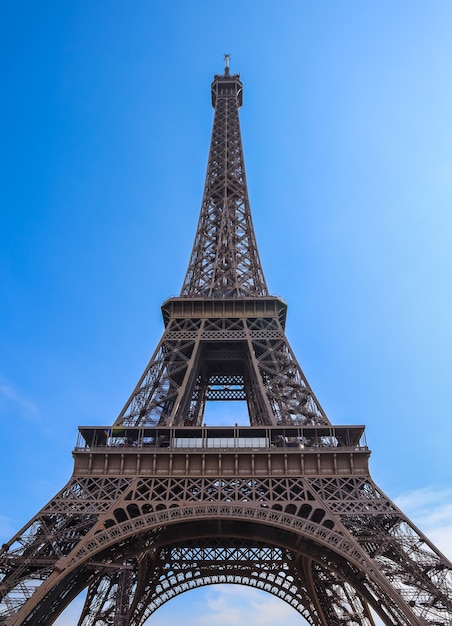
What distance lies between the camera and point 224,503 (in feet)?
76.7

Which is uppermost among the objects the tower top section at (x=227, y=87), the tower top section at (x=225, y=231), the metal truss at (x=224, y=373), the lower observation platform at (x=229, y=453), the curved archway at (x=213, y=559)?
the tower top section at (x=227, y=87)

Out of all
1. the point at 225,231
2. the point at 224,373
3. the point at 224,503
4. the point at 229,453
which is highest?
the point at 225,231

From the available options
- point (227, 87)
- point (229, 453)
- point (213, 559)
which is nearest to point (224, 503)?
point (229, 453)

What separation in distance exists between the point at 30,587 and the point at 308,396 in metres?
15.4

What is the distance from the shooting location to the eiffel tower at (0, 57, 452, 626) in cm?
2177

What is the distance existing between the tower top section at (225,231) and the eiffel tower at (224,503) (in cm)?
22

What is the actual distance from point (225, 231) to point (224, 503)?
22300mm

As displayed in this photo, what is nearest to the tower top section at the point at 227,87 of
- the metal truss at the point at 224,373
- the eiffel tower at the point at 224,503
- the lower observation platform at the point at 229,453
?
the eiffel tower at the point at 224,503

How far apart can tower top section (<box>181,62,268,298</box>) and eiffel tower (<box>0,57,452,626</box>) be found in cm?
22

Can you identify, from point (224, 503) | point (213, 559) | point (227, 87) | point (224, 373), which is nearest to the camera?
point (224, 503)

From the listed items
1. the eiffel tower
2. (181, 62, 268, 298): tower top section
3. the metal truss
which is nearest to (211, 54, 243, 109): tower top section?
(181, 62, 268, 298): tower top section

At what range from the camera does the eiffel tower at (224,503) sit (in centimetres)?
2177

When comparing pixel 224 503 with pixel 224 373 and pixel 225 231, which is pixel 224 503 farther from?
pixel 225 231

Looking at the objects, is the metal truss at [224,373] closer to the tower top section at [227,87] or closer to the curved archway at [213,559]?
the curved archway at [213,559]
